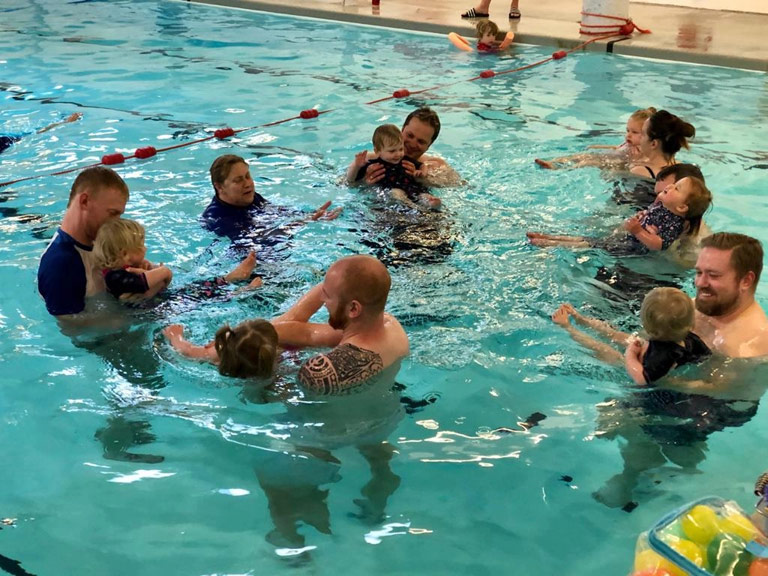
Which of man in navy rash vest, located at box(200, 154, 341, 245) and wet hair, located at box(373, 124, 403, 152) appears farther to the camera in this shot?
wet hair, located at box(373, 124, 403, 152)

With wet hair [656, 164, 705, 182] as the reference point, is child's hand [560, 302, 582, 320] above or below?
below

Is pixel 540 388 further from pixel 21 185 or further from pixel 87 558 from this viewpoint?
pixel 21 185

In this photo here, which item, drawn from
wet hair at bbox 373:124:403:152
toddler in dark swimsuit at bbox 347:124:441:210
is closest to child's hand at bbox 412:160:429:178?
toddler in dark swimsuit at bbox 347:124:441:210

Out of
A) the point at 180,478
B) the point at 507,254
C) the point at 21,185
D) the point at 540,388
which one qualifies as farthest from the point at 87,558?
the point at 21,185

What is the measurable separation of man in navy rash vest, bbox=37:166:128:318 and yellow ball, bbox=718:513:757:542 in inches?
139

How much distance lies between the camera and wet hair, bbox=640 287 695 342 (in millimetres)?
3748

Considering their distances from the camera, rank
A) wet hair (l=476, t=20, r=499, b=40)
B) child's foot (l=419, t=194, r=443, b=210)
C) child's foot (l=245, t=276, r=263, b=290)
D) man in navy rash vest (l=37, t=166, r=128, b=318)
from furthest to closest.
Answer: wet hair (l=476, t=20, r=499, b=40) → child's foot (l=419, t=194, r=443, b=210) → child's foot (l=245, t=276, r=263, b=290) → man in navy rash vest (l=37, t=166, r=128, b=318)

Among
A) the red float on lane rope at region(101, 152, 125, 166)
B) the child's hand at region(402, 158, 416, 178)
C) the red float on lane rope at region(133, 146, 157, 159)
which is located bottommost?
the red float on lane rope at region(101, 152, 125, 166)

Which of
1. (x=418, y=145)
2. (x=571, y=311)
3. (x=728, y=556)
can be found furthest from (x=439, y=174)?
(x=728, y=556)

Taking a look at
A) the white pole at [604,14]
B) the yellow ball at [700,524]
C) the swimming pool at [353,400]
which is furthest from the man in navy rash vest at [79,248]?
the white pole at [604,14]

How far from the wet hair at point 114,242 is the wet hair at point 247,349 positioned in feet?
3.04

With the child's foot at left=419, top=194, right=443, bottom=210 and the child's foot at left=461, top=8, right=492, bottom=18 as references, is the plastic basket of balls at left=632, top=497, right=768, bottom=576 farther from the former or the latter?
the child's foot at left=461, top=8, right=492, bottom=18

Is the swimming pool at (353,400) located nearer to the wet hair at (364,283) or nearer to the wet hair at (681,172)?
the wet hair at (364,283)

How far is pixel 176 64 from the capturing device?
1193cm
